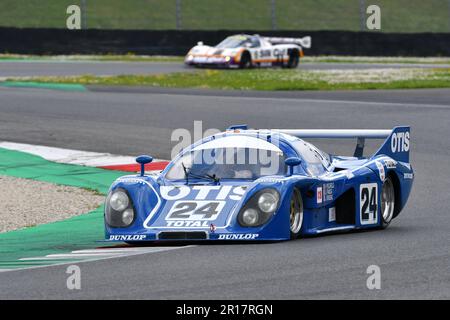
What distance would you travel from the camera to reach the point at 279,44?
39031mm

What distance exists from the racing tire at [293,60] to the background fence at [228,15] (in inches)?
177

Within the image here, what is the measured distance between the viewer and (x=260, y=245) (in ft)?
30.5

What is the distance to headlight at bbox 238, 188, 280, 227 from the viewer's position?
934cm

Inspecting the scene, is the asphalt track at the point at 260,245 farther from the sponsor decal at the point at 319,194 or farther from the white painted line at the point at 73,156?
the white painted line at the point at 73,156

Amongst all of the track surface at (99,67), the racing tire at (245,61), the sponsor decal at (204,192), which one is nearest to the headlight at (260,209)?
the sponsor decal at (204,192)

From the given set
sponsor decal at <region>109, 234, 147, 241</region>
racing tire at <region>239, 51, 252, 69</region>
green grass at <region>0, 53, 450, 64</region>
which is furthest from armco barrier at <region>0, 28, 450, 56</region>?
sponsor decal at <region>109, 234, 147, 241</region>

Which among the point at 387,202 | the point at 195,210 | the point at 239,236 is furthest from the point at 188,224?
the point at 387,202

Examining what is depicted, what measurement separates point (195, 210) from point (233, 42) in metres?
27.8

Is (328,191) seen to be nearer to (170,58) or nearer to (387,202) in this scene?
(387,202)

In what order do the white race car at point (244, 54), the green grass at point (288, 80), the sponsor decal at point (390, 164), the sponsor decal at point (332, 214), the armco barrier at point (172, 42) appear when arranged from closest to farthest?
the sponsor decal at point (332, 214) < the sponsor decal at point (390, 164) < the green grass at point (288, 80) < the white race car at point (244, 54) < the armco barrier at point (172, 42)

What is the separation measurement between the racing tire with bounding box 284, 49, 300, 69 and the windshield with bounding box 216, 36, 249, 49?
4.93ft

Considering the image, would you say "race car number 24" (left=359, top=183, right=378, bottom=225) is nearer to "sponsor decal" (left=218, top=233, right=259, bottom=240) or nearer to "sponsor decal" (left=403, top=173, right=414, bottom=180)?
"sponsor decal" (left=403, top=173, right=414, bottom=180)

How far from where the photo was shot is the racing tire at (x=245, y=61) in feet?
120

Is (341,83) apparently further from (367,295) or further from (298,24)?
(367,295)
